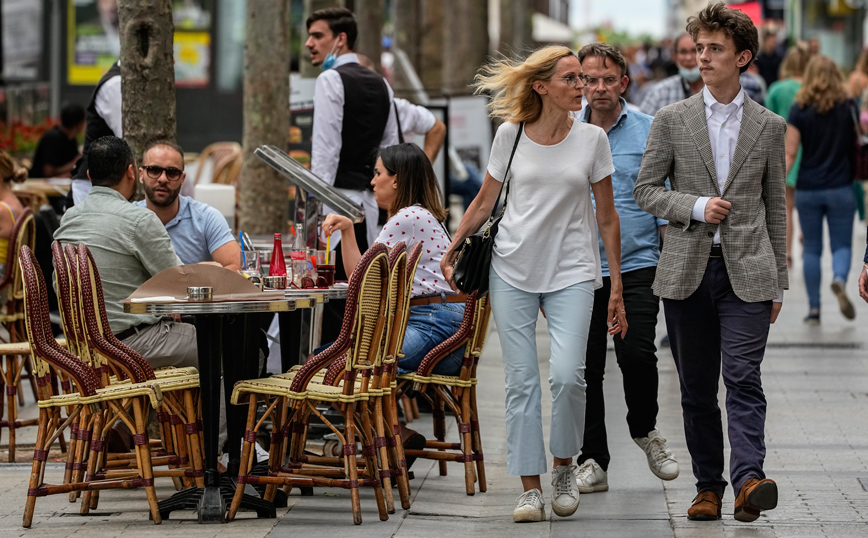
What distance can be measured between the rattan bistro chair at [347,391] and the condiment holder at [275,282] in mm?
533

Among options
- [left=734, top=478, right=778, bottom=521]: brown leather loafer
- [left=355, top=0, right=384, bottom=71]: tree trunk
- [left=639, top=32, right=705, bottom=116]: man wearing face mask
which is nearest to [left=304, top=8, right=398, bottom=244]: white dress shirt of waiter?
[left=639, top=32, right=705, bottom=116]: man wearing face mask

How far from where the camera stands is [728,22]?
17.7 feet

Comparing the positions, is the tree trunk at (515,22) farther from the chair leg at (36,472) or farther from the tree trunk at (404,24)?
the chair leg at (36,472)

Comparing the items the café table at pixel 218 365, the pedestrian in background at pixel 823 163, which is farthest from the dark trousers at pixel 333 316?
the pedestrian in background at pixel 823 163

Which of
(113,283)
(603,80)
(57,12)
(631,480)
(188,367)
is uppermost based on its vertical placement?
(57,12)

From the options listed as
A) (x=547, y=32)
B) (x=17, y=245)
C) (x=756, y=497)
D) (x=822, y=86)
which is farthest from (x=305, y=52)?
(x=547, y=32)

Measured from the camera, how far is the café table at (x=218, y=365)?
552cm

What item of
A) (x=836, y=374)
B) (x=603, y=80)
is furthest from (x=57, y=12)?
(x=603, y=80)

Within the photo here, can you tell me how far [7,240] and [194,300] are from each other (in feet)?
10.2

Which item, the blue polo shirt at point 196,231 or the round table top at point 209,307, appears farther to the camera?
the blue polo shirt at point 196,231

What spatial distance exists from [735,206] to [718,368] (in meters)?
0.68

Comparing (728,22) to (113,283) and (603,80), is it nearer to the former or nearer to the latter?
(603,80)

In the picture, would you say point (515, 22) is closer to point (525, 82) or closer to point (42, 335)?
point (525, 82)

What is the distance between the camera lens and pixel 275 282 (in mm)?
6230
